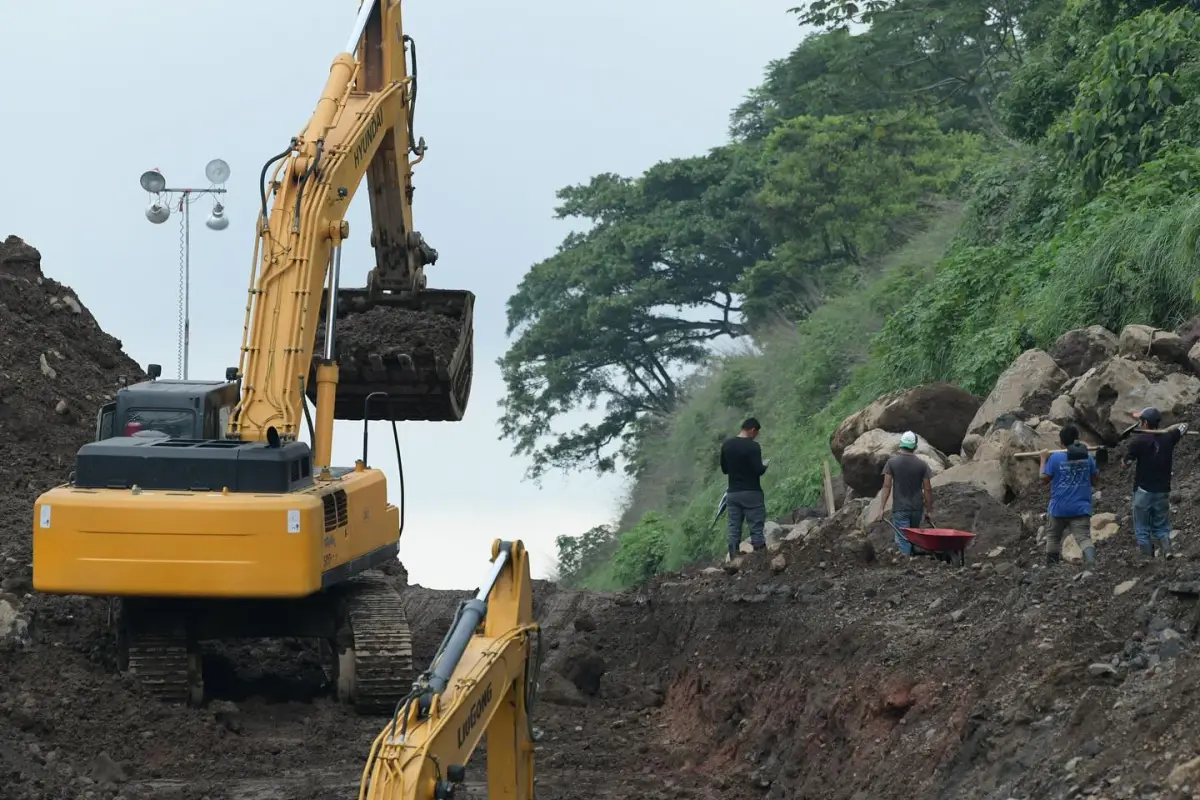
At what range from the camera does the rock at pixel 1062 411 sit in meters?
18.7

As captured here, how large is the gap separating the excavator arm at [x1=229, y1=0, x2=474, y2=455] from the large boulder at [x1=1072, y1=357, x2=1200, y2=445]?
19.8ft

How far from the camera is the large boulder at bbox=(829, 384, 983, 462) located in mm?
21625

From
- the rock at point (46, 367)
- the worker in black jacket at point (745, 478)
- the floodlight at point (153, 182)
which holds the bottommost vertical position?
the worker in black jacket at point (745, 478)

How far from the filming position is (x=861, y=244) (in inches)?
1683

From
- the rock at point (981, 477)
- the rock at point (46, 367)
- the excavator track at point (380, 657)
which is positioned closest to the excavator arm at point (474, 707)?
the excavator track at point (380, 657)

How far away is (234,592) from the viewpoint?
13664 mm

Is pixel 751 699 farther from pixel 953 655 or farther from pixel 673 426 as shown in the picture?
pixel 673 426

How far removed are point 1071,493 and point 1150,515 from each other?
69cm

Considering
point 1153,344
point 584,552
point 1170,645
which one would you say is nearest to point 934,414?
Result: point 1153,344

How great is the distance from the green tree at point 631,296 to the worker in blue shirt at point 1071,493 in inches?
1294

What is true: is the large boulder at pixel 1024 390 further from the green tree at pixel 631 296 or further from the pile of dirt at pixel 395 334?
the green tree at pixel 631 296

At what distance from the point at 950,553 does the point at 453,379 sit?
15.9ft

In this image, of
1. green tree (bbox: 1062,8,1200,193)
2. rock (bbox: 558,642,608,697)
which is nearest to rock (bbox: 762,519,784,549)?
rock (bbox: 558,642,608,697)

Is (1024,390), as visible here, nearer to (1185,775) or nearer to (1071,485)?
(1071,485)
